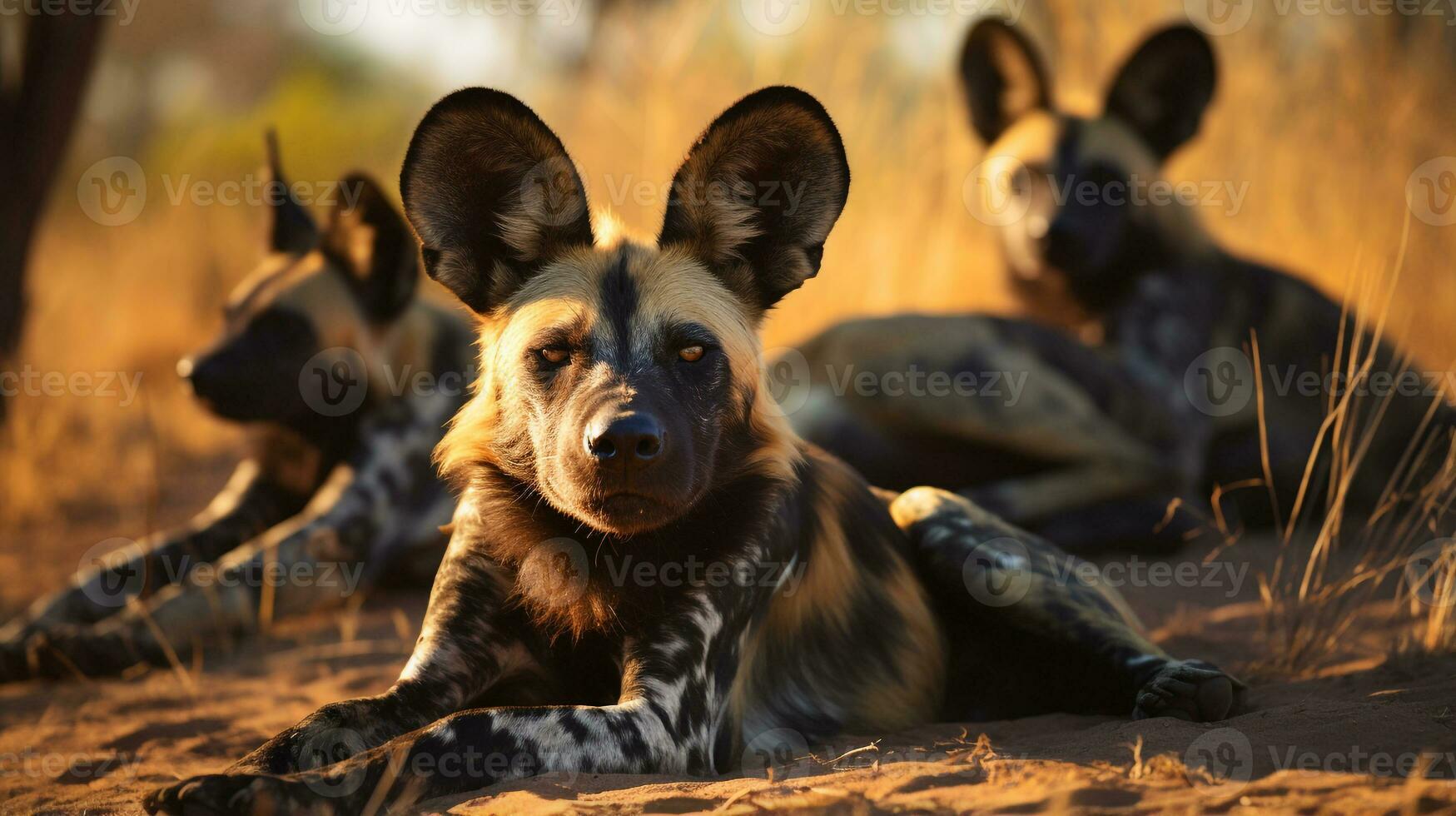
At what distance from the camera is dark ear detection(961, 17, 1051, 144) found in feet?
18.7

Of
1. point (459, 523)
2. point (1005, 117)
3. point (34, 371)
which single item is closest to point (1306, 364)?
point (1005, 117)

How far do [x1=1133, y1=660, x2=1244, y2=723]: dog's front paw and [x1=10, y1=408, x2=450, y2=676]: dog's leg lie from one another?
2.67 meters

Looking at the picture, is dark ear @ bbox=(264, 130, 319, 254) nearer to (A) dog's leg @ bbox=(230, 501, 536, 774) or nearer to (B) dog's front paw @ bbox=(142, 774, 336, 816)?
(A) dog's leg @ bbox=(230, 501, 536, 774)

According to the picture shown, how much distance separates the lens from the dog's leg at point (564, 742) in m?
2.05

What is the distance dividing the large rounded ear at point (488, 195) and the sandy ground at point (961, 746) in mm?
1166

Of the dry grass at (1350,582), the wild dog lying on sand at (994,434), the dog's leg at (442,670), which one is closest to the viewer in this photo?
the dog's leg at (442,670)

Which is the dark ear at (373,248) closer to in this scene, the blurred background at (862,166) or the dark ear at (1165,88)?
the blurred background at (862,166)

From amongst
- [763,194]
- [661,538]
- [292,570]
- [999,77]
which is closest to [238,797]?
[661,538]

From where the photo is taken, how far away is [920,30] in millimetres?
8359

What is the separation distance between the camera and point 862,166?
26.5 ft

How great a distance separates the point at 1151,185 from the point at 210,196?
788 centimetres

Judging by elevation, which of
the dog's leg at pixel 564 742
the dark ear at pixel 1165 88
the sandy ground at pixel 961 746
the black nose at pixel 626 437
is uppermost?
the dark ear at pixel 1165 88

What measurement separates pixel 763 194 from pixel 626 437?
0.78 meters

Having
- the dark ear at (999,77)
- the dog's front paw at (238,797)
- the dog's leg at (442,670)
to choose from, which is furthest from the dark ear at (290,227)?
the dog's front paw at (238,797)
